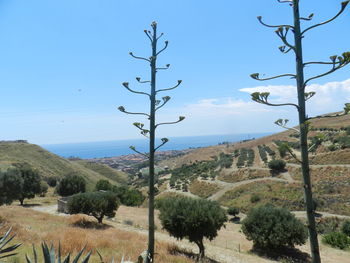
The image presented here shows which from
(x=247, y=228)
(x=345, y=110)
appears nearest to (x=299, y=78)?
(x=345, y=110)

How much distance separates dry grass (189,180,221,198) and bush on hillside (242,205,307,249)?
104 ft

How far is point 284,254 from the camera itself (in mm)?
16984

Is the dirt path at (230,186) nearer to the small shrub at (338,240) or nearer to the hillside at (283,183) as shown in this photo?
the hillside at (283,183)

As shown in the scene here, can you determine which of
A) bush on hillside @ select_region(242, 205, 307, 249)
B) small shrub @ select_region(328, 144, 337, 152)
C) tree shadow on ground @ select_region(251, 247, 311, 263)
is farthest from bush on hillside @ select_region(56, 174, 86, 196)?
small shrub @ select_region(328, 144, 337, 152)

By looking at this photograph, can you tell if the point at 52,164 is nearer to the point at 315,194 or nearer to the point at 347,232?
the point at 315,194

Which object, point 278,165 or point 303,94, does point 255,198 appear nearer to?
point 278,165

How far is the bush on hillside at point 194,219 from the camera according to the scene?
44.8 feet

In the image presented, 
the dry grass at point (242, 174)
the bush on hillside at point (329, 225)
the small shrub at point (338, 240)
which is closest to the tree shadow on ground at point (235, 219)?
the bush on hillside at point (329, 225)

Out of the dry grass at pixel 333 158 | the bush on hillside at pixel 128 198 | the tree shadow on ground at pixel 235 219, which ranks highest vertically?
the dry grass at pixel 333 158

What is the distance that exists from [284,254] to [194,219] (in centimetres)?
839

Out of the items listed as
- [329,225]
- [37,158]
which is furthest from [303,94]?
[37,158]

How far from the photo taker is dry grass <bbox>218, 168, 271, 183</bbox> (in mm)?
52303

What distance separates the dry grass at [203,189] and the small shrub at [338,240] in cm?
3017

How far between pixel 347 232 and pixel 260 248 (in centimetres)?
1044
